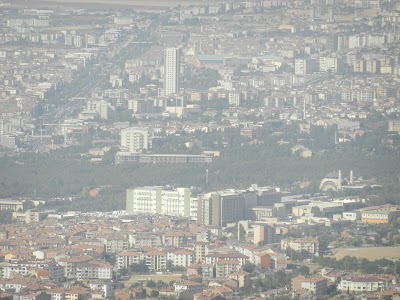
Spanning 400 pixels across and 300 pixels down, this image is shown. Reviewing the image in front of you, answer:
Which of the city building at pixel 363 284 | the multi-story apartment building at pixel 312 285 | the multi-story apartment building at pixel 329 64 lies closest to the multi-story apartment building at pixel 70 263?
the multi-story apartment building at pixel 312 285

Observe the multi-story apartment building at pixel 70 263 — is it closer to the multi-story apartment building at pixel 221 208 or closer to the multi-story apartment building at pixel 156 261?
the multi-story apartment building at pixel 156 261

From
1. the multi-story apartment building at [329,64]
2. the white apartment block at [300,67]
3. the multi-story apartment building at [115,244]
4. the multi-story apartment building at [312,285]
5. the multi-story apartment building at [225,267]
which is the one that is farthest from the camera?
the white apartment block at [300,67]

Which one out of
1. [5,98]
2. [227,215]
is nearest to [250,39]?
[5,98]

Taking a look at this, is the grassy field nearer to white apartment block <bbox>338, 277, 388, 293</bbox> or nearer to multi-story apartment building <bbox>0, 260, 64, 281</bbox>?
white apartment block <bbox>338, 277, 388, 293</bbox>

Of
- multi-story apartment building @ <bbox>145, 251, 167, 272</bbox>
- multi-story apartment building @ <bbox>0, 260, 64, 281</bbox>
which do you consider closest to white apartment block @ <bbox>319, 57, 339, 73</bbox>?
multi-story apartment building @ <bbox>145, 251, 167, 272</bbox>

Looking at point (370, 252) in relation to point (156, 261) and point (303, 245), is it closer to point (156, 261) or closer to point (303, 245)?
point (303, 245)

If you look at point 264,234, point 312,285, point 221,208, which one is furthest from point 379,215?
point 312,285

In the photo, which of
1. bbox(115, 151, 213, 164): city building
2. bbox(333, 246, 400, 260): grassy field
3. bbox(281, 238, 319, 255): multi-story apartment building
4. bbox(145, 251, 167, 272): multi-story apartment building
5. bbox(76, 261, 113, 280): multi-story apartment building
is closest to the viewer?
bbox(76, 261, 113, 280): multi-story apartment building
